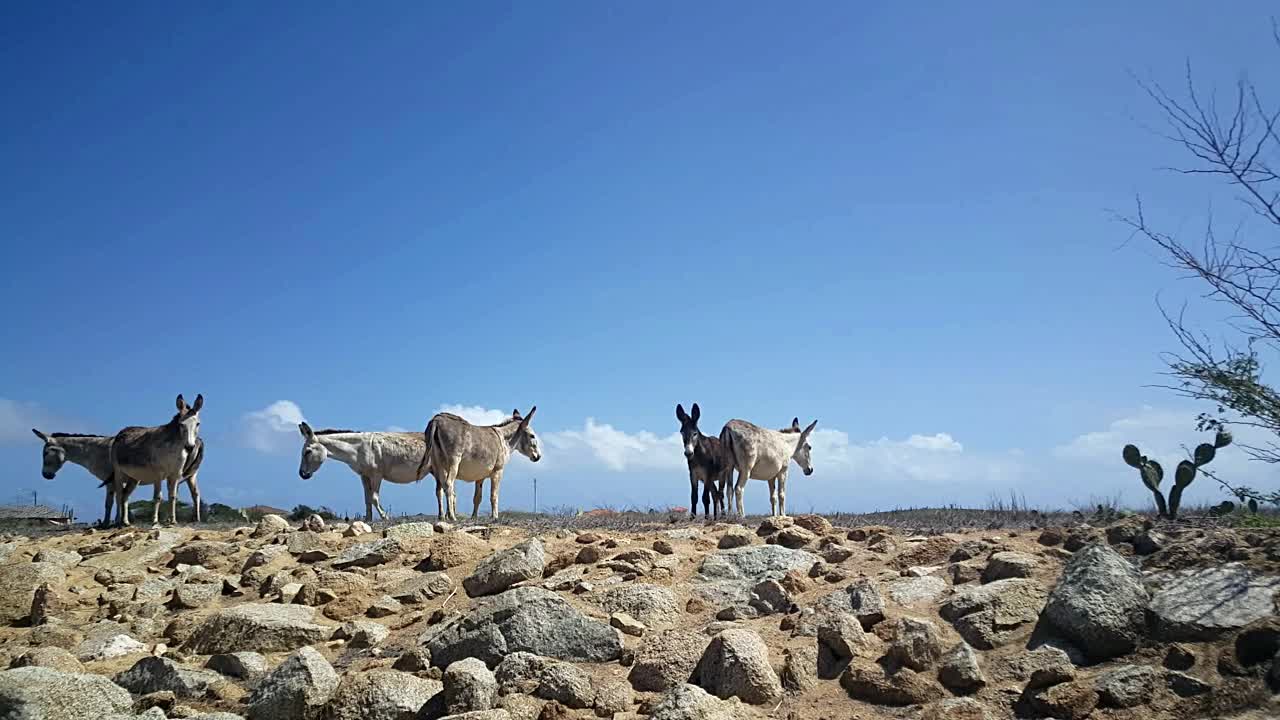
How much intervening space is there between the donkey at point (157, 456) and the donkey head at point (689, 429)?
1069cm

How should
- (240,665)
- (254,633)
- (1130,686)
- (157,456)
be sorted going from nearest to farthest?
(1130,686) < (240,665) < (254,633) < (157,456)

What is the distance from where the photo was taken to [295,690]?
322 inches

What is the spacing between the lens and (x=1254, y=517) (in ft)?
34.6

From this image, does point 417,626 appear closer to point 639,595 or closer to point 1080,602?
point 639,595

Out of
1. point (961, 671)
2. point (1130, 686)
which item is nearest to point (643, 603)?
point (961, 671)

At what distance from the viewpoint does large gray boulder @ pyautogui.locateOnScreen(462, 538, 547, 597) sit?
10.2 meters

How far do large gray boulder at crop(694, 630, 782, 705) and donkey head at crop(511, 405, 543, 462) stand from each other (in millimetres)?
17091

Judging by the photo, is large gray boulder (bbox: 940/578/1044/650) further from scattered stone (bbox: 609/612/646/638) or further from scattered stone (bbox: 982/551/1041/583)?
scattered stone (bbox: 609/612/646/638)

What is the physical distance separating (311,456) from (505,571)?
15384 mm

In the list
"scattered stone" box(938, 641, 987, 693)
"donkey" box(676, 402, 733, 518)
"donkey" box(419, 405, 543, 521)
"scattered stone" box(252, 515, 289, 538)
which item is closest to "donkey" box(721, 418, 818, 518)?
"donkey" box(676, 402, 733, 518)

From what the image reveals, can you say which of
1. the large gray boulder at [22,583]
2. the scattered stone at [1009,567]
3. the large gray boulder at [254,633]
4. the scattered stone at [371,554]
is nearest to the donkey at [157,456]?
the large gray boulder at [22,583]

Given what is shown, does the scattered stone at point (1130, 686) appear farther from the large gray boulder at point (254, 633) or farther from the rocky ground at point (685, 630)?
the large gray boulder at point (254, 633)

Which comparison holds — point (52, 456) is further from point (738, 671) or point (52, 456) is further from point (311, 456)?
point (738, 671)

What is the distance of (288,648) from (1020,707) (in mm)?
6872
